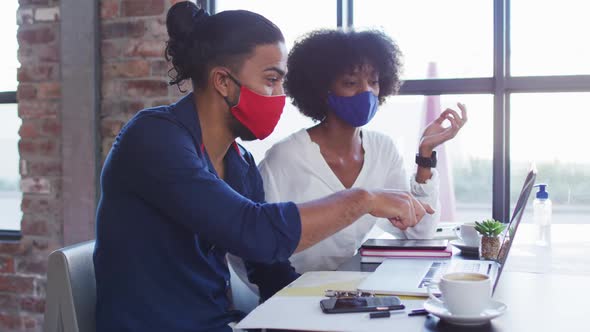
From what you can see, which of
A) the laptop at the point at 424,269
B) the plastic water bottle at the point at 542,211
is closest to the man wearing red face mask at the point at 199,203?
the laptop at the point at 424,269

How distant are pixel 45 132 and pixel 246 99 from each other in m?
1.42

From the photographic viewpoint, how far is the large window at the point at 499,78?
2.28m

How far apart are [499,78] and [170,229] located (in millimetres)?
1494

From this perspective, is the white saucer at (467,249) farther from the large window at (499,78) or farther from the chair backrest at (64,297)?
the chair backrest at (64,297)

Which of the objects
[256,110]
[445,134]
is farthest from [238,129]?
[445,134]

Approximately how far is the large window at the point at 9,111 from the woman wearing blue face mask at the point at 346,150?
4.47 feet

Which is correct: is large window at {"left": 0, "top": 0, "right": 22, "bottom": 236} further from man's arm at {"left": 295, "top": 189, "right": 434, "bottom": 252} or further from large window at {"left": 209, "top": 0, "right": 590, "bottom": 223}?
man's arm at {"left": 295, "top": 189, "right": 434, "bottom": 252}

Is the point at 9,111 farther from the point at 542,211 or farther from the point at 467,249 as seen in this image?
the point at 542,211

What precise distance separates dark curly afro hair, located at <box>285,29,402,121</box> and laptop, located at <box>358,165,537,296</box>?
828 millimetres

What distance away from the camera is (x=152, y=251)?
50.6 inches

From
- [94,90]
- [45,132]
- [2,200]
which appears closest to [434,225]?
[94,90]

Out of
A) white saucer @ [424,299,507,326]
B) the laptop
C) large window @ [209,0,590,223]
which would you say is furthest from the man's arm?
large window @ [209,0,590,223]

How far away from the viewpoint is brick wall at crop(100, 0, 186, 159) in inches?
96.0

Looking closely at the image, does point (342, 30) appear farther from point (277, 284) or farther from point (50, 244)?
point (50, 244)
